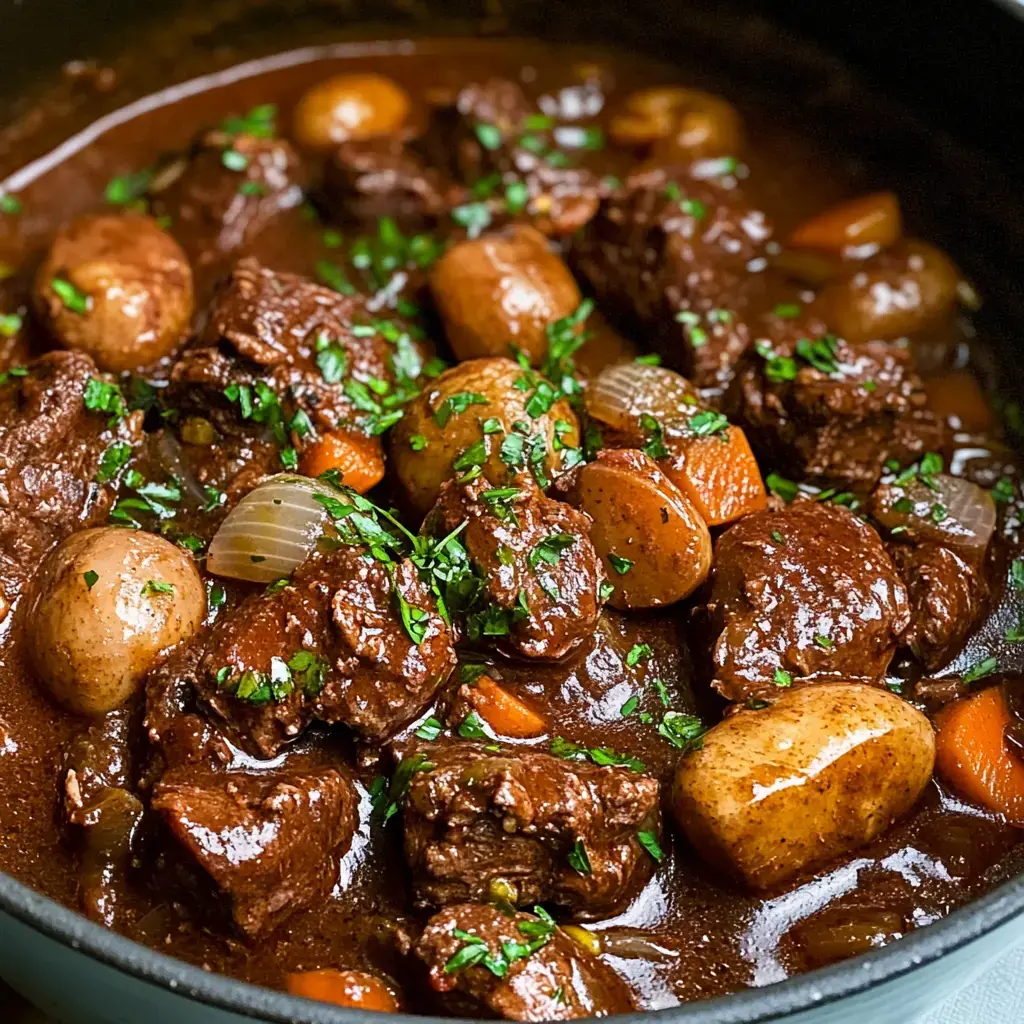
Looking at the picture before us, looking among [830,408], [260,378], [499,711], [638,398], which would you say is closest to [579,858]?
[499,711]

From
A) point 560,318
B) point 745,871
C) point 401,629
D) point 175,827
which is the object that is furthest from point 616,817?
point 560,318

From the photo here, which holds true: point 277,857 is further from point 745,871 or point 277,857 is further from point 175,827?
point 745,871

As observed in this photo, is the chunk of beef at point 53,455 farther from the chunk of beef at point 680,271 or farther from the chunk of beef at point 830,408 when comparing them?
the chunk of beef at point 830,408

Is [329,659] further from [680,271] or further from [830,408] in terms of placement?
[680,271]

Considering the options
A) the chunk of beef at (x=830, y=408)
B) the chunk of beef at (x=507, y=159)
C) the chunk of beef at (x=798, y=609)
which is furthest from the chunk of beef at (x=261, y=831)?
the chunk of beef at (x=507, y=159)

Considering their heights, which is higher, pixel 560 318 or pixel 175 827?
pixel 560 318

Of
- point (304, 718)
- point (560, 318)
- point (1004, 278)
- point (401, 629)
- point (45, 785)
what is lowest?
point (45, 785)
